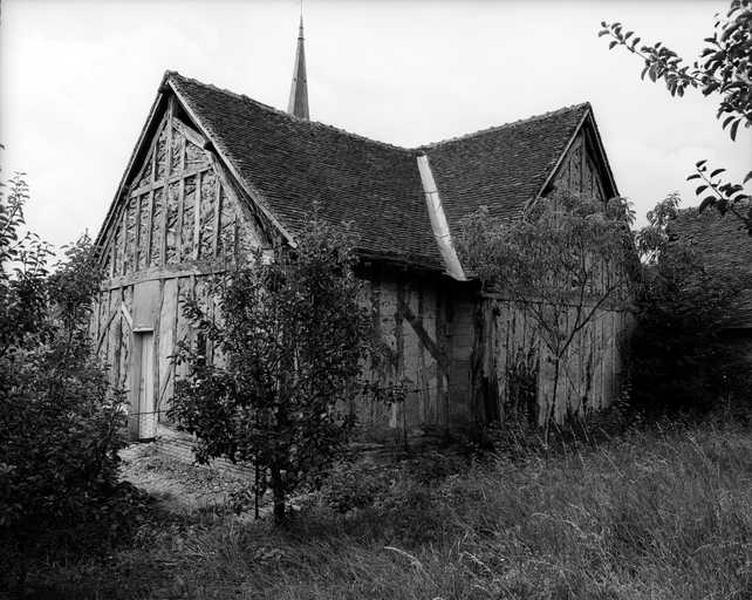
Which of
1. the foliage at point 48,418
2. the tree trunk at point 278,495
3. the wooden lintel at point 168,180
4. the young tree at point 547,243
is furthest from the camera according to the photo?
the wooden lintel at point 168,180

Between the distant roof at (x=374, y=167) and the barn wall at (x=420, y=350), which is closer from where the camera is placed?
the barn wall at (x=420, y=350)

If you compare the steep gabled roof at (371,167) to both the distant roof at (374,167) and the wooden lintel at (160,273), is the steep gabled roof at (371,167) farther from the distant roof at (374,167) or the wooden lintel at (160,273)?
the wooden lintel at (160,273)

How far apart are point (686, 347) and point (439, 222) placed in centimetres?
521

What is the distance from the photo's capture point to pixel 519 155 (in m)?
13.3

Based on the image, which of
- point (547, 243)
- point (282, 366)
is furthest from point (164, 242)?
point (547, 243)

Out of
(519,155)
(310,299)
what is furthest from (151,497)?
(519,155)

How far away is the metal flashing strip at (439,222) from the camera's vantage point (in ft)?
35.0

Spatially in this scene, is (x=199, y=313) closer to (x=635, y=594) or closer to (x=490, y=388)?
(x=635, y=594)

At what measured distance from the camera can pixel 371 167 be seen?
13.1 m

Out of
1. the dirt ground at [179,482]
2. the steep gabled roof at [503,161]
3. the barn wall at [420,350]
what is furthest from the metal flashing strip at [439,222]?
the dirt ground at [179,482]

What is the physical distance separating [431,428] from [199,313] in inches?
192

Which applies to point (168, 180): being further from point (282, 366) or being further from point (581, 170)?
point (581, 170)

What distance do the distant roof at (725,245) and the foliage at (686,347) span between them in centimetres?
44

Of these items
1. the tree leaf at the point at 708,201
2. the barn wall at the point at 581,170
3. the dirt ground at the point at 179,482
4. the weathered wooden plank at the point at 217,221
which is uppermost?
the barn wall at the point at 581,170
